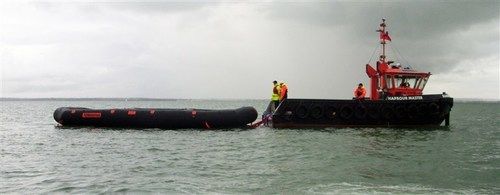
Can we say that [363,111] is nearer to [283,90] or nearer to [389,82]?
[389,82]

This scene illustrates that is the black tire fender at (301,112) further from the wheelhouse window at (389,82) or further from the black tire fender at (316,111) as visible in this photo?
the wheelhouse window at (389,82)

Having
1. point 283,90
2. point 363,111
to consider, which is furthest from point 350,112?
point 283,90

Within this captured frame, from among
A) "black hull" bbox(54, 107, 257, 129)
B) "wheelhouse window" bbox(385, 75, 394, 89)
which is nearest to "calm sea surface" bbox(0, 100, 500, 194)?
"black hull" bbox(54, 107, 257, 129)

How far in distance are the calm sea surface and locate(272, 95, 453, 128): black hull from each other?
5.79ft

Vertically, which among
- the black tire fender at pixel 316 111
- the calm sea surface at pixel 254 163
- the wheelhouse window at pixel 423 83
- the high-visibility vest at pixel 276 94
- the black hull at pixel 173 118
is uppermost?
the wheelhouse window at pixel 423 83

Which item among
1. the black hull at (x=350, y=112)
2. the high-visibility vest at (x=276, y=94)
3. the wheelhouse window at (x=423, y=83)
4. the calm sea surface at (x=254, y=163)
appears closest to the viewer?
the calm sea surface at (x=254, y=163)

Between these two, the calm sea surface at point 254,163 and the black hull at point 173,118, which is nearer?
the calm sea surface at point 254,163

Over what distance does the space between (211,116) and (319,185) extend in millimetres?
13481

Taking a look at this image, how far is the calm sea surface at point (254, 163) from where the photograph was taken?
31.0 feet

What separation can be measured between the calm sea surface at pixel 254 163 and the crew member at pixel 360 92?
2.92 m

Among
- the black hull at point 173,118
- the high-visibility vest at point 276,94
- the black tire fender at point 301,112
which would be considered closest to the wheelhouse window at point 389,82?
the black tire fender at point 301,112

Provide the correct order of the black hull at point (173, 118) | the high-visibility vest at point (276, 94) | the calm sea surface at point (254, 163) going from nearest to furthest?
the calm sea surface at point (254, 163)
the black hull at point (173, 118)
the high-visibility vest at point (276, 94)

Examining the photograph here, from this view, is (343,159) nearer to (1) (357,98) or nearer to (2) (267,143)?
(2) (267,143)

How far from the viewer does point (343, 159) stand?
1316cm
